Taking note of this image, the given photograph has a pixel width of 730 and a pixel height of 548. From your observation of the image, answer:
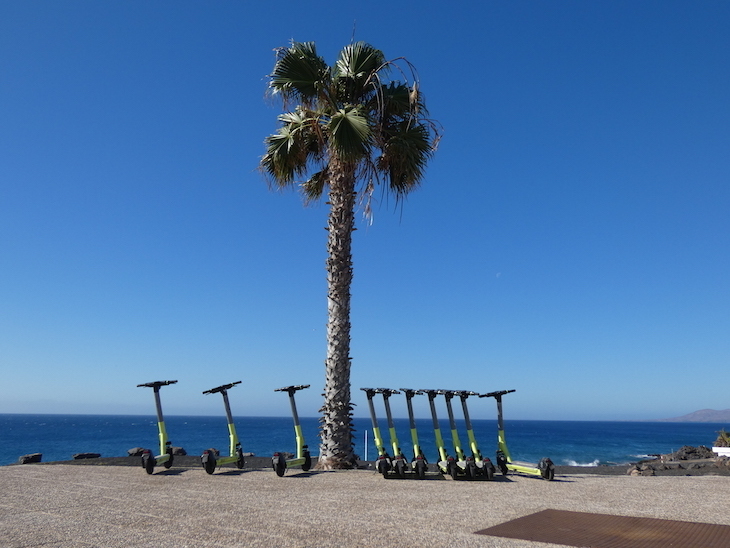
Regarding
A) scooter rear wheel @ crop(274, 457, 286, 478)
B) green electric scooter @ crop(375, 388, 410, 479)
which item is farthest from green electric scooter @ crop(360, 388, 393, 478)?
scooter rear wheel @ crop(274, 457, 286, 478)

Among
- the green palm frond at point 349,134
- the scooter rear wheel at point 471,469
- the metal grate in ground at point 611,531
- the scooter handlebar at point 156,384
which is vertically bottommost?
the metal grate in ground at point 611,531

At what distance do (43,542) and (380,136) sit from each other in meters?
10.7

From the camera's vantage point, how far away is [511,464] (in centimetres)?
1055

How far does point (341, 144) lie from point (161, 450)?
756cm

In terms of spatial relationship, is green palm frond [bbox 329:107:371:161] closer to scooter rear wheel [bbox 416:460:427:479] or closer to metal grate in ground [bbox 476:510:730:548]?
scooter rear wheel [bbox 416:460:427:479]

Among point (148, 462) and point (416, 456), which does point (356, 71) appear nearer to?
point (416, 456)

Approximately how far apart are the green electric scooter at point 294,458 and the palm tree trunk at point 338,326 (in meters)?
0.89

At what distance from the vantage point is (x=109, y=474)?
10.7m

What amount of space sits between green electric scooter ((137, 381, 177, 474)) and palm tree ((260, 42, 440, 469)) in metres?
3.29

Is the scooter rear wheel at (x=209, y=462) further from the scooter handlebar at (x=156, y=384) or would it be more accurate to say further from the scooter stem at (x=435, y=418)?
the scooter stem at (x=435, y=418)

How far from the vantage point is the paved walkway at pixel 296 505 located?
17.3 feet

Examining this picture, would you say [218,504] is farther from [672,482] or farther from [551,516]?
[672,482]

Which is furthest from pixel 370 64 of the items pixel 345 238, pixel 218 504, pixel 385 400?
pixel 218 504

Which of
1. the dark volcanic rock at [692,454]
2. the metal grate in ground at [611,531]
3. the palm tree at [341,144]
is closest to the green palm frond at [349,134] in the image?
the palm tree at [341,144]
